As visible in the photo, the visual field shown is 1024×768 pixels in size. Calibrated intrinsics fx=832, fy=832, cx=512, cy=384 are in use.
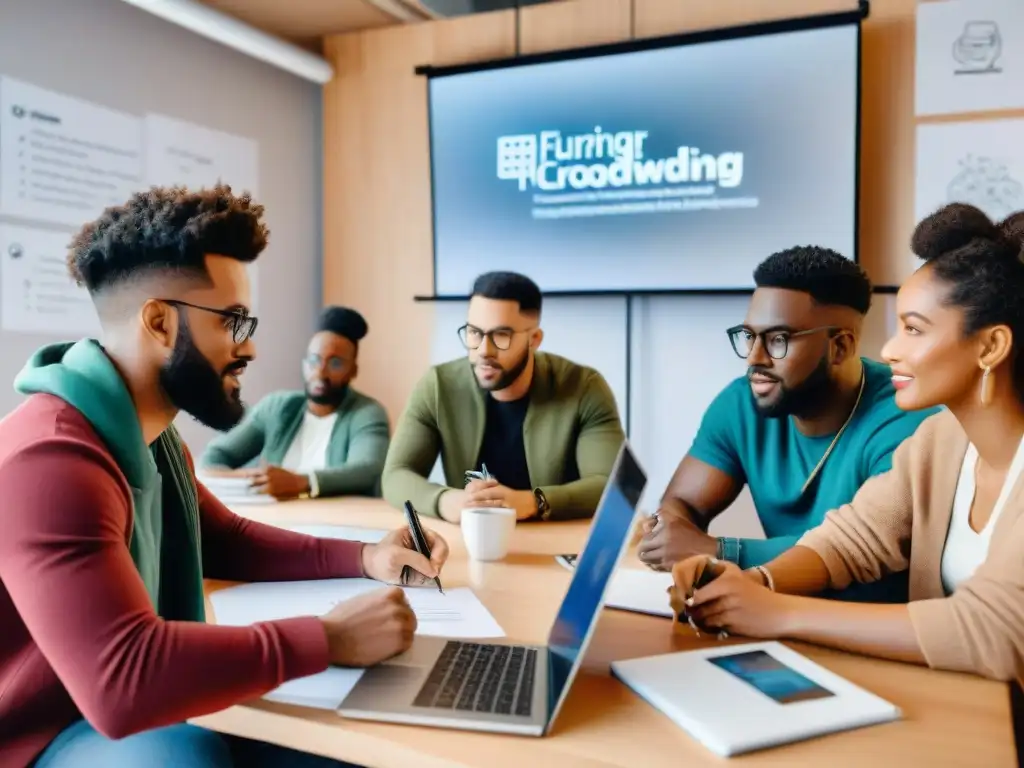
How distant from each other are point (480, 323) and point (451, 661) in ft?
4.64

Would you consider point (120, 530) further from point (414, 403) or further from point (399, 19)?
point (399, 19)

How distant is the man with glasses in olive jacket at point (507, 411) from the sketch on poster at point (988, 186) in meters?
1.41

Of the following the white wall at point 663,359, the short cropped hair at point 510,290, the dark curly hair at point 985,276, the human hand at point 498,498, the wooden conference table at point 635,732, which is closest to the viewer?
the wooden conference table at point 635,732

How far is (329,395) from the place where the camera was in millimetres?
2850

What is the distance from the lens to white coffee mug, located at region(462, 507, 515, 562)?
148cm

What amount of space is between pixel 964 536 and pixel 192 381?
1126 millimetres

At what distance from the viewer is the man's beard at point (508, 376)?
2.30m

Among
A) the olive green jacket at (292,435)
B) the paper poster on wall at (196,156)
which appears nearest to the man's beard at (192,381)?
the olive green jacket at (292,435)

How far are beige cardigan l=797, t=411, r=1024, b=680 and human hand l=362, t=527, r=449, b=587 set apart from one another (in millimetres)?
610

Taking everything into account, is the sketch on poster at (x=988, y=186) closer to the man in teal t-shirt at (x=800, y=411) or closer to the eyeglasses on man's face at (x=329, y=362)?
the man in teal t-shirt at (x=800, y=411)

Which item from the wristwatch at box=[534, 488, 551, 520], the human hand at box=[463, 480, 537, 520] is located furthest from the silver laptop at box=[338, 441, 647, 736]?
the wristwatch at box=[534, 488, 551, 520]

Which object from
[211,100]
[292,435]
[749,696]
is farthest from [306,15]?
[749,696]

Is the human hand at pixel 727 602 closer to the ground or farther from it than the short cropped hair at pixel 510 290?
closer to the ground

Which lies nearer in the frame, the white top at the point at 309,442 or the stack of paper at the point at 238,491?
the stack of paper at the point at 238,491
